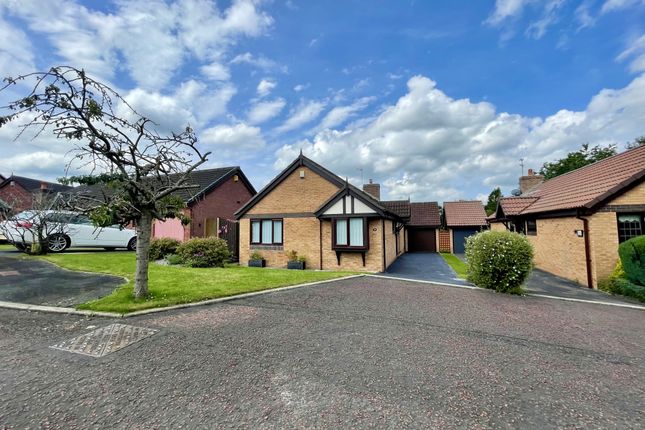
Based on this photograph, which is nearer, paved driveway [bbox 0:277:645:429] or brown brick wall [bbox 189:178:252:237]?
paved driveway [bbox 0:277:645:429]

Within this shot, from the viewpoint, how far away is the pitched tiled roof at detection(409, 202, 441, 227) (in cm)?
2831

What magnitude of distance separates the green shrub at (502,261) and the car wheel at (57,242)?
2013 centimetres

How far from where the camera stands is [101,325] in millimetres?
5453

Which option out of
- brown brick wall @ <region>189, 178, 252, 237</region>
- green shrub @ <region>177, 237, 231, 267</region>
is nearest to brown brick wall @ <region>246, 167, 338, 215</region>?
green shrub @ <region>177, 237, 231, 267</region>

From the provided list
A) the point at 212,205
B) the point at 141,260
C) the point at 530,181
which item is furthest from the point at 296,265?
the point at 530,181

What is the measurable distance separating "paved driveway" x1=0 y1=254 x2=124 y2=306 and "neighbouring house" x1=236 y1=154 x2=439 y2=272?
7.70 metres

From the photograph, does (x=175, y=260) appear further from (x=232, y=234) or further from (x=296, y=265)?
(x=296, y=265)

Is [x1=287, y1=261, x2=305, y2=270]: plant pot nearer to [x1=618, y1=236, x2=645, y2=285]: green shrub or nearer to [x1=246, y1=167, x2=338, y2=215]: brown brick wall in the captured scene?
[x1=246, y1=167, x2=338, y2=215]: brown brick wall

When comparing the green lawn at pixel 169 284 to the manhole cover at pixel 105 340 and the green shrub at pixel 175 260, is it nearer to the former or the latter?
the manhole cover at pixel 105 340

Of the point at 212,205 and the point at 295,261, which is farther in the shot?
the point at 212,205

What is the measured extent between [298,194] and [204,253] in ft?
18.3

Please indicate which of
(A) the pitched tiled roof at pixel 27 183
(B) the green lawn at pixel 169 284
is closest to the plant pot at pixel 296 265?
(B) the green lawn at pixel 169 284

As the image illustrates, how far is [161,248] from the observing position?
16.5 m

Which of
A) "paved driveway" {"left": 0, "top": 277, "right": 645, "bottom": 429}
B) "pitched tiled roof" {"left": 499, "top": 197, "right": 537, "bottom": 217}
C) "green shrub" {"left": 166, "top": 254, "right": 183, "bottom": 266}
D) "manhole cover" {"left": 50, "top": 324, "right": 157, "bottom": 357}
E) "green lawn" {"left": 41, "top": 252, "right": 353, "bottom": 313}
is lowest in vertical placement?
"paved driveway" {"left": 0, "top": 277, "right": 645, "bottom": 429}
